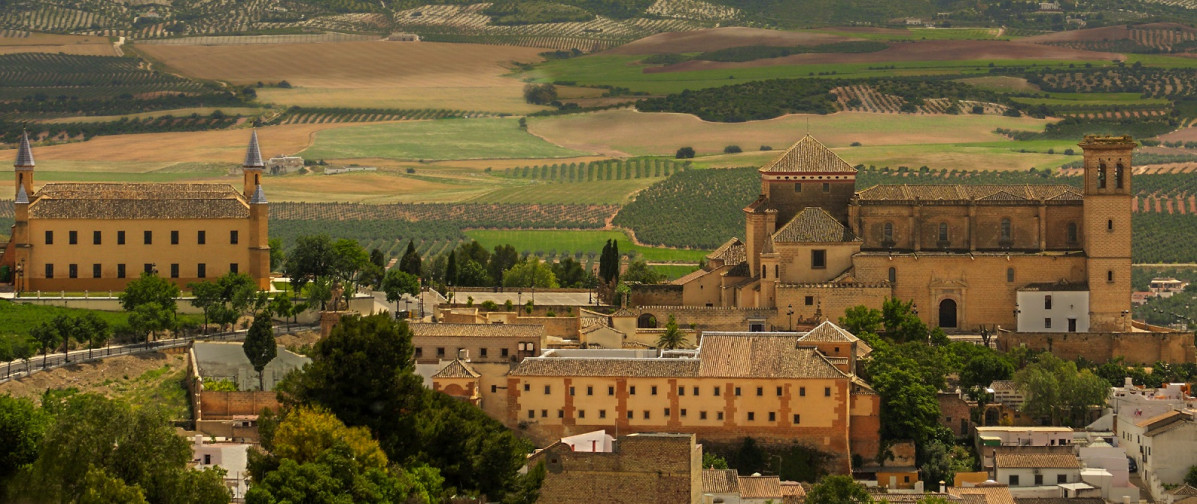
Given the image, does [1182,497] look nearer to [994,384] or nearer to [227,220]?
[994,384]

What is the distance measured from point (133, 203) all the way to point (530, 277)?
15.5m

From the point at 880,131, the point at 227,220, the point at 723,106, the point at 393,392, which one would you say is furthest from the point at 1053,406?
the point at 723,106

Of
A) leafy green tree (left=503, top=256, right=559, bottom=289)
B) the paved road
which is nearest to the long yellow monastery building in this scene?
the paved road

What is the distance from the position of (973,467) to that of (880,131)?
356 ft

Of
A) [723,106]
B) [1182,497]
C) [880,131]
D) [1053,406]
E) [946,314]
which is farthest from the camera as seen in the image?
[723,106]

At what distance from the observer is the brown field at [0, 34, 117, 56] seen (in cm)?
19350

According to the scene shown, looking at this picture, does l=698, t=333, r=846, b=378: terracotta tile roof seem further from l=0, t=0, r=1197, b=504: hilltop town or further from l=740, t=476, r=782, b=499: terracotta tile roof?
l=740, t=476, r=782, b=499: terracotta tile roof

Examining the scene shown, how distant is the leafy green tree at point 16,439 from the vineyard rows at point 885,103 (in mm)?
134667

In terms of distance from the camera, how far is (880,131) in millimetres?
174625

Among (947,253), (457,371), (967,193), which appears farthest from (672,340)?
(967,193)

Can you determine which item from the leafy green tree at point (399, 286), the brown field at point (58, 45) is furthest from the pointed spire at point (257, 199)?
the brown field at point (58, 45)

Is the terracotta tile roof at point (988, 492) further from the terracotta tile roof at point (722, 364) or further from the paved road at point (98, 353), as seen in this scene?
the paved road at point (98, 353)

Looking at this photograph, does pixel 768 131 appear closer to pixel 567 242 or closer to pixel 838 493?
pixel 567 242

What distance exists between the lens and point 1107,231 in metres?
78.4
